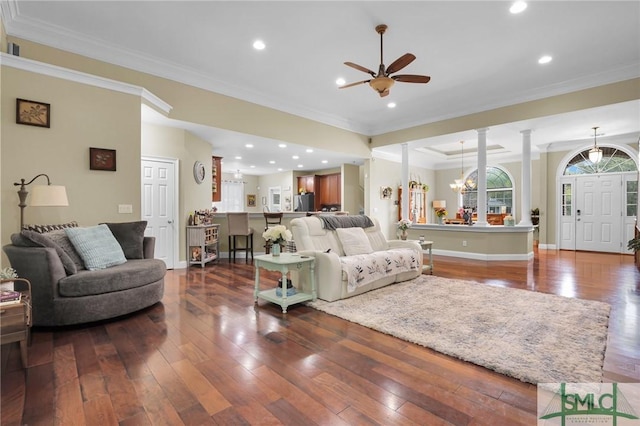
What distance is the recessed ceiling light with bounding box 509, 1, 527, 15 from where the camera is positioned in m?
3.28

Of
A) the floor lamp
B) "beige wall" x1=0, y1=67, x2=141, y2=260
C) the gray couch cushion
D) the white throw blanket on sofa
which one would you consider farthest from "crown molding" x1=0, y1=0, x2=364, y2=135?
the white throw blanket on sofa

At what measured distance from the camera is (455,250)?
7.06m

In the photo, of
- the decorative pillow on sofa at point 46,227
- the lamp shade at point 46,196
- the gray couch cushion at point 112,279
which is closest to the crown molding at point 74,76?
the lamp shade at point 46,196

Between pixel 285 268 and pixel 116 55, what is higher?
pixel 116 55

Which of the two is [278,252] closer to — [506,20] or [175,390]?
[175,390]

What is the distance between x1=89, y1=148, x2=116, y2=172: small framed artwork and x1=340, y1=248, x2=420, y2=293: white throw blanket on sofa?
3.28 m

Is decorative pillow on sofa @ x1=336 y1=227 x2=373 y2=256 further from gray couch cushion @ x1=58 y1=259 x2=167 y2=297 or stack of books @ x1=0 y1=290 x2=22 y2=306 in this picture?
stack of books @ x1=0 y1=290 x2=22 y2=306

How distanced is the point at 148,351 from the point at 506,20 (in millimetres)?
5114

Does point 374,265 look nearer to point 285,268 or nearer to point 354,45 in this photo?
point 285,268

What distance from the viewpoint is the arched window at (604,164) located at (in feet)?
24.8

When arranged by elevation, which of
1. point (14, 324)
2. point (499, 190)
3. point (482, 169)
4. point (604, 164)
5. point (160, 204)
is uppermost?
point (604, 164)

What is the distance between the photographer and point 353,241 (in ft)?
13.9

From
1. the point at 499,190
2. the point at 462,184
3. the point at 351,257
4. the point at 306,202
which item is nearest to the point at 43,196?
the point at 351,257

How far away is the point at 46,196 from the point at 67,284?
1.00 metres
